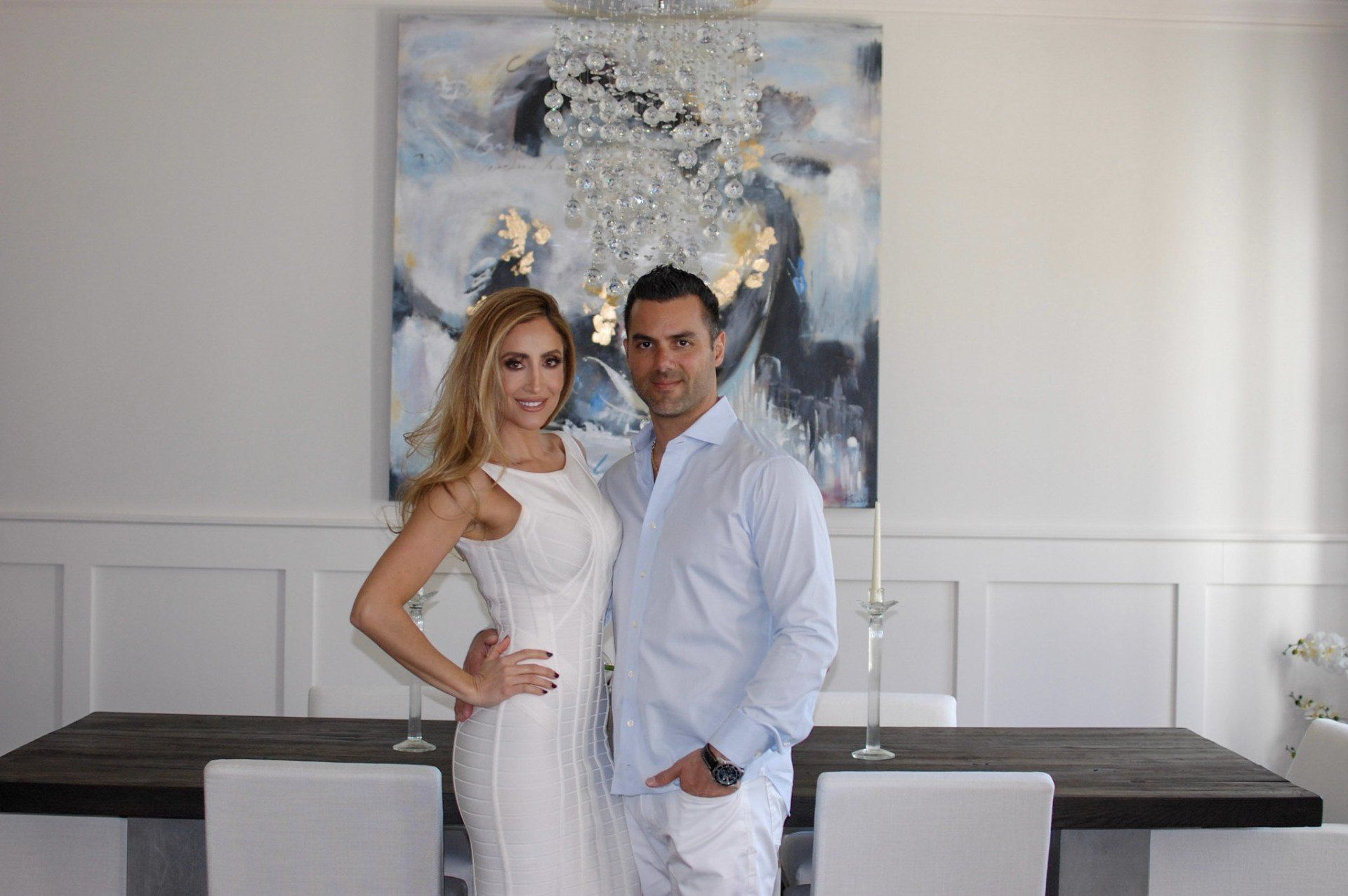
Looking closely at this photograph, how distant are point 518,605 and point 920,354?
7.75 feet

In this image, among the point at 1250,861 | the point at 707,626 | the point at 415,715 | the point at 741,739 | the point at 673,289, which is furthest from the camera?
the point at 415,715

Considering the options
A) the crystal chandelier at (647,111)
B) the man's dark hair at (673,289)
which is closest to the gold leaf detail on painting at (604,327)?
the crystal chandelier at (647,111)

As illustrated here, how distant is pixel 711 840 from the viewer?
5.70 ft

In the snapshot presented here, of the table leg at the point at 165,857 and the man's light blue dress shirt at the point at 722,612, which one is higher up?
the man's light blue dress shirt at the point at 722,612

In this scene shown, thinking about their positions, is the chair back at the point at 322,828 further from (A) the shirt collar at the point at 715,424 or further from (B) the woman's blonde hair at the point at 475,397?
(A) the shirt collar at the point at 715,424

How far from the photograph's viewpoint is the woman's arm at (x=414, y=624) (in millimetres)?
1742

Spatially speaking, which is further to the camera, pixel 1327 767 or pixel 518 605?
pixel 1327 767

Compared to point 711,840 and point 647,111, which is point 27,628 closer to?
point 647,111

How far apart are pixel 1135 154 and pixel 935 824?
9.40 ft

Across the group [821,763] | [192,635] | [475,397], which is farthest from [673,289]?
[192,635]

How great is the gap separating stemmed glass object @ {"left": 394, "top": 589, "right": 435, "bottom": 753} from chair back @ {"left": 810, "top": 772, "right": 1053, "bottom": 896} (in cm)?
94

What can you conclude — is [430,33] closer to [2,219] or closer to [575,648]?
[2,219]

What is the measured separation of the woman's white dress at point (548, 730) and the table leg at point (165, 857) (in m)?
0.73

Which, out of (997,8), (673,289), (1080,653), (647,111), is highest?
(997,8)
